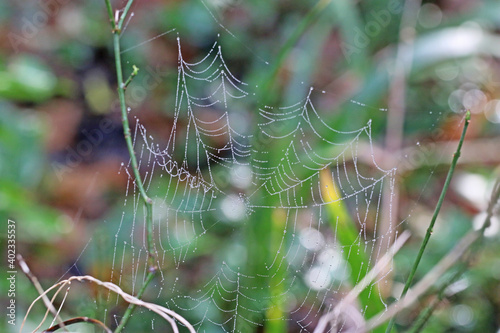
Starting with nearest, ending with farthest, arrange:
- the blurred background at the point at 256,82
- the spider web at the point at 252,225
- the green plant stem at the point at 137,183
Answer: the green plant stem at the point at 137,183 < the spider web at the point at 252,225 < the blurred background at the point at 256,82

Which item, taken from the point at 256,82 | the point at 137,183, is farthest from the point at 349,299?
the point at 256,82

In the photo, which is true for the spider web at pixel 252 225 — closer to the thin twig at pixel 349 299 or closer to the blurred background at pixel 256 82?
the blurred background at pixel 256 82

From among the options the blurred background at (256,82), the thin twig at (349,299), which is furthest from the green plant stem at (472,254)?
the blurred background at (256,82)

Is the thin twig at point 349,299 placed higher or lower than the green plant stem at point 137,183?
lower

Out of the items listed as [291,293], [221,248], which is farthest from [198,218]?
[291,293]

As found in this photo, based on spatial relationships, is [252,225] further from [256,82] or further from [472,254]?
[256,82]

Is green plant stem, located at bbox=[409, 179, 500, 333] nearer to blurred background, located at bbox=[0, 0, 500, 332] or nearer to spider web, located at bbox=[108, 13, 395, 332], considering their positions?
spider web, located at bbox=[108, 13, 395, 332]

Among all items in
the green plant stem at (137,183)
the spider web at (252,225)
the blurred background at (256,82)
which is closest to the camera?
the green plant stem at (137,183)

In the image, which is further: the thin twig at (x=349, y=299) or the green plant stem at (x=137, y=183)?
the thin twig at (x=349, y=299)
